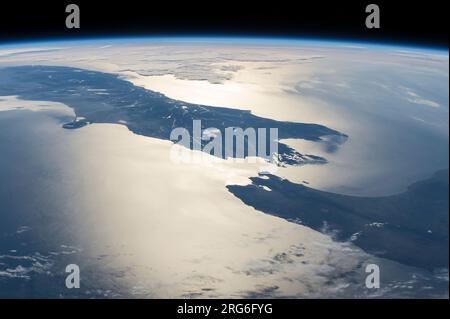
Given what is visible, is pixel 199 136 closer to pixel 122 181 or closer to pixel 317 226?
pixel 122 181

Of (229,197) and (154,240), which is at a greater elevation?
(229,197)

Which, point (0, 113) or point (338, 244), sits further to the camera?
point (0, 113)

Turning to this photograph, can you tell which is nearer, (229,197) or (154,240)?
(154,240)

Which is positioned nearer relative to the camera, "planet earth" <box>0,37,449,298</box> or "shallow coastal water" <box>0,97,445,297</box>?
"shallow coastal water" <box>0,97,445,297</box>

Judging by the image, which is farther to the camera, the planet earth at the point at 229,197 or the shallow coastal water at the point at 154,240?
the planet earth at the point at 229,197
